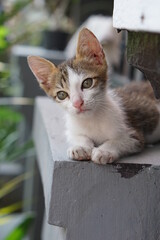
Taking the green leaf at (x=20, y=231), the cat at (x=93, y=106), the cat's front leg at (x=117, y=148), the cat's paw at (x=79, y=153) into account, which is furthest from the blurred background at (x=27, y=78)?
the cat's paw at (x=79, y=153)

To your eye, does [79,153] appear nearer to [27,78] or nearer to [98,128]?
[98,128]

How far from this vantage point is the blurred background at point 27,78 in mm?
2125

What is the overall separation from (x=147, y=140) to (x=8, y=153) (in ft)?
2.57

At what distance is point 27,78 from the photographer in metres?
3.46

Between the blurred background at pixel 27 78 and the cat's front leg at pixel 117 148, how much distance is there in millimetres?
313

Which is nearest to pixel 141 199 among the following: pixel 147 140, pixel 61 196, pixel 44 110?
pixel 61 196

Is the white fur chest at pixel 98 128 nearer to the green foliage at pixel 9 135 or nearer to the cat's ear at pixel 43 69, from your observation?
the cat's ear at pixel 43 69

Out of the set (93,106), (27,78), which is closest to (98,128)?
(93,106)

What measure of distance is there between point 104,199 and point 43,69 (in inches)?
19.3

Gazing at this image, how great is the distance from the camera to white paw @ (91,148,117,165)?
117 cm

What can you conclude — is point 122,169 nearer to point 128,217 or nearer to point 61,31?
point 128,217

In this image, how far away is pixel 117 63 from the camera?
351cm

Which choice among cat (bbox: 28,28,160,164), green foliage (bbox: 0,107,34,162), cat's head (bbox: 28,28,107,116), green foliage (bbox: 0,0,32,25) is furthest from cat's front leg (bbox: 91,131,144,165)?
green foliage (bbox: 0,0,32,25)

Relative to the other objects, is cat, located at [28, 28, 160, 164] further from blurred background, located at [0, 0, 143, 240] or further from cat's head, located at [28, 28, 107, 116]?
blurred background, located at [0, 0, 143, 240]
